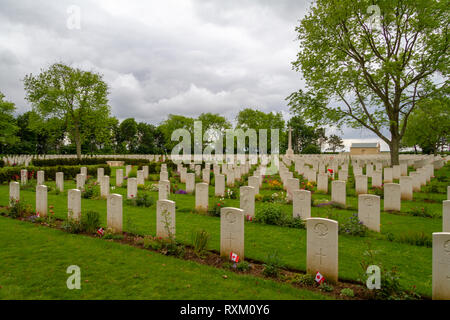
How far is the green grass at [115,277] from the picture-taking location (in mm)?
3619

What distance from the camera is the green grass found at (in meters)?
3.62

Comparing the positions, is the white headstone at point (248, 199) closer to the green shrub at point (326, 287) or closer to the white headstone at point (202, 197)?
the white headstone at point (202, 197)

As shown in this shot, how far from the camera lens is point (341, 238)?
6.11 m

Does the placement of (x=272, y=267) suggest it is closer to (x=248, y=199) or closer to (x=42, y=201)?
(x=248, y=199)

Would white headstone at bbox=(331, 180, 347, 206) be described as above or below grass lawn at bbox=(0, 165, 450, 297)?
above

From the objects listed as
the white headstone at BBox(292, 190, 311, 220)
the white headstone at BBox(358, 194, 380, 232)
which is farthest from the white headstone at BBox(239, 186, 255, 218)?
the white headstone at BBox(358, 194, 380, 232)

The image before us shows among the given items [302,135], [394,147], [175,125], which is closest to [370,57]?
[394,147]

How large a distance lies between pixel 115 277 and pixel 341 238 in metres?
5.03

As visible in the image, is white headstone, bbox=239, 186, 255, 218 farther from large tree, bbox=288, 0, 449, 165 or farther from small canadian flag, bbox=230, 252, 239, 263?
large tree, bbox=288, 0, 449, 165

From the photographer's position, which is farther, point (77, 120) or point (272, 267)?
point (77, 120)

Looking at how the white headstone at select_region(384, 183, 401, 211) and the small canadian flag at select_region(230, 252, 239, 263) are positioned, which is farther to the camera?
the white headstone at select_region(384, 183, 401, 211)

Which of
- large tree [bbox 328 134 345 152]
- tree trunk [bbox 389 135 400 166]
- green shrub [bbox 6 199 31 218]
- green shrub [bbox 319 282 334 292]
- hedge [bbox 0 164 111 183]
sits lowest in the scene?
green shrub [bbox 319 282 334 292]

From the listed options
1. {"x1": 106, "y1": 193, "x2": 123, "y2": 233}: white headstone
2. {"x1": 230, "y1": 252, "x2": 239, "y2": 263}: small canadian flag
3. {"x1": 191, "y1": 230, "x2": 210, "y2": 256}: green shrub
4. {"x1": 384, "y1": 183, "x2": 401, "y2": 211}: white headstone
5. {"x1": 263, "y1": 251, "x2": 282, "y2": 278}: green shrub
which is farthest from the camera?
{"x1": 384, "y1": 183, "x2": 401, "y2": 211}: white headstone

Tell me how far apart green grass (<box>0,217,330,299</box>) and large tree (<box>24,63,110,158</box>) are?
3001cm
